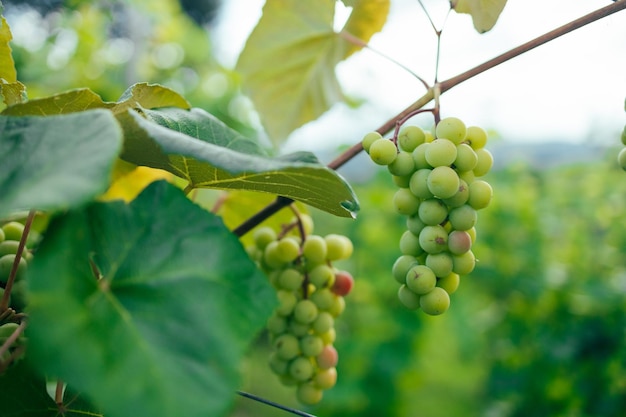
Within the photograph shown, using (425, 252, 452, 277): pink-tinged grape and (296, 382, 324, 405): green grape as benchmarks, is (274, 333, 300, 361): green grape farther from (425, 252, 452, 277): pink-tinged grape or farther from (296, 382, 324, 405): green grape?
(425, 252, 452, 277): pink-tinged grape

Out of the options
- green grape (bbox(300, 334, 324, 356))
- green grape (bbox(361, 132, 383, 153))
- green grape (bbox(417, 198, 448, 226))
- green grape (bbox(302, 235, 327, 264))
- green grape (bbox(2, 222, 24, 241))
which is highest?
green grape (bbox(361, 132, 383, 153))

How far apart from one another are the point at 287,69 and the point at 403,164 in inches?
21.9

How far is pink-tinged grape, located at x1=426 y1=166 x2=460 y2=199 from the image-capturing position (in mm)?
554

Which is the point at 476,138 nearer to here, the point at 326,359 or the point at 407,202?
the point at 407,202

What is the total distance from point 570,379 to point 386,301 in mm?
884

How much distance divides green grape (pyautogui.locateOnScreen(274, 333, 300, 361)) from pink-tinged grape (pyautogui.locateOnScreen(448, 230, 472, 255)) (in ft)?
0.96

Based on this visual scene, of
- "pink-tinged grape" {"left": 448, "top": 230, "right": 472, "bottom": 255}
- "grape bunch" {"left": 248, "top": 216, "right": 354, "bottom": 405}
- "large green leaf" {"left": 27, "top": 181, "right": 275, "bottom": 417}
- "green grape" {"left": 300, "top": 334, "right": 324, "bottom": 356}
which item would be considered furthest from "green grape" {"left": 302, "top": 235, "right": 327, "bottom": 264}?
"large green leaf" {"left": 27, "top": 181, "right": 275, "bottom": 417}

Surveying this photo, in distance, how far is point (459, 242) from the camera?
0.59 meters

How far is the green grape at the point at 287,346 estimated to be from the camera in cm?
78

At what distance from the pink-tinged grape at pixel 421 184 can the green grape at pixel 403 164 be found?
0.03 ft

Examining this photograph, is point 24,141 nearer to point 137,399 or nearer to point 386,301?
point 137,399

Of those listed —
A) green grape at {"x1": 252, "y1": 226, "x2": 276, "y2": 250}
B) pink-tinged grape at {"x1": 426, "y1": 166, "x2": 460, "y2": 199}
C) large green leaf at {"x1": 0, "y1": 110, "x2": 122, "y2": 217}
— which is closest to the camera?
large green leaf at {"x1": 0, "y1": 110, "x2": 122, "y2": 217}

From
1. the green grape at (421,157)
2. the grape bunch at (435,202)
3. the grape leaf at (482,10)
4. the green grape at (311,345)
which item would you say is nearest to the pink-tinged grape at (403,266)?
the grape bunch at (435,202)

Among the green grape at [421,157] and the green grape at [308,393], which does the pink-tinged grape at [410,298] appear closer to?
the green grape at [421,157]
